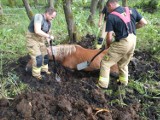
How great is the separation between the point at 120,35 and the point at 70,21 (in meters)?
2.17

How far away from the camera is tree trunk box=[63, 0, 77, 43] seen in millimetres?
6766

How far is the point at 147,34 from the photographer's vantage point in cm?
821

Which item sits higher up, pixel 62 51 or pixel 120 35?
pixel 120 35

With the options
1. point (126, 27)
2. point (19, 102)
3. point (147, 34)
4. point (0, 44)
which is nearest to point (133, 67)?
point (126, 27)

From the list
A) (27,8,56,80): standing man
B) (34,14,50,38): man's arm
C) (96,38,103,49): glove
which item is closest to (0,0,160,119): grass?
(27,8,56,80): standing man

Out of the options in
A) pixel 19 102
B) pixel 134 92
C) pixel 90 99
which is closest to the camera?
pixel 19 102

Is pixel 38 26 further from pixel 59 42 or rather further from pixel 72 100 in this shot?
pixel 59 42

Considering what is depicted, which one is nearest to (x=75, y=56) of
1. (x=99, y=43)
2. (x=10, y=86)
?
(x=99, y=43)

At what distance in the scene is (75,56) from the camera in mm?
6402

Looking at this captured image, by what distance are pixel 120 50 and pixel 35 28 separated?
1.68 m

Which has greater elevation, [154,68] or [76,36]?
[76,36]

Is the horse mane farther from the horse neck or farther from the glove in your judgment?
the glove

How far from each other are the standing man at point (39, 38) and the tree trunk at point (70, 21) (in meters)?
1.38

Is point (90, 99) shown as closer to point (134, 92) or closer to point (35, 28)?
point (134, 92)
